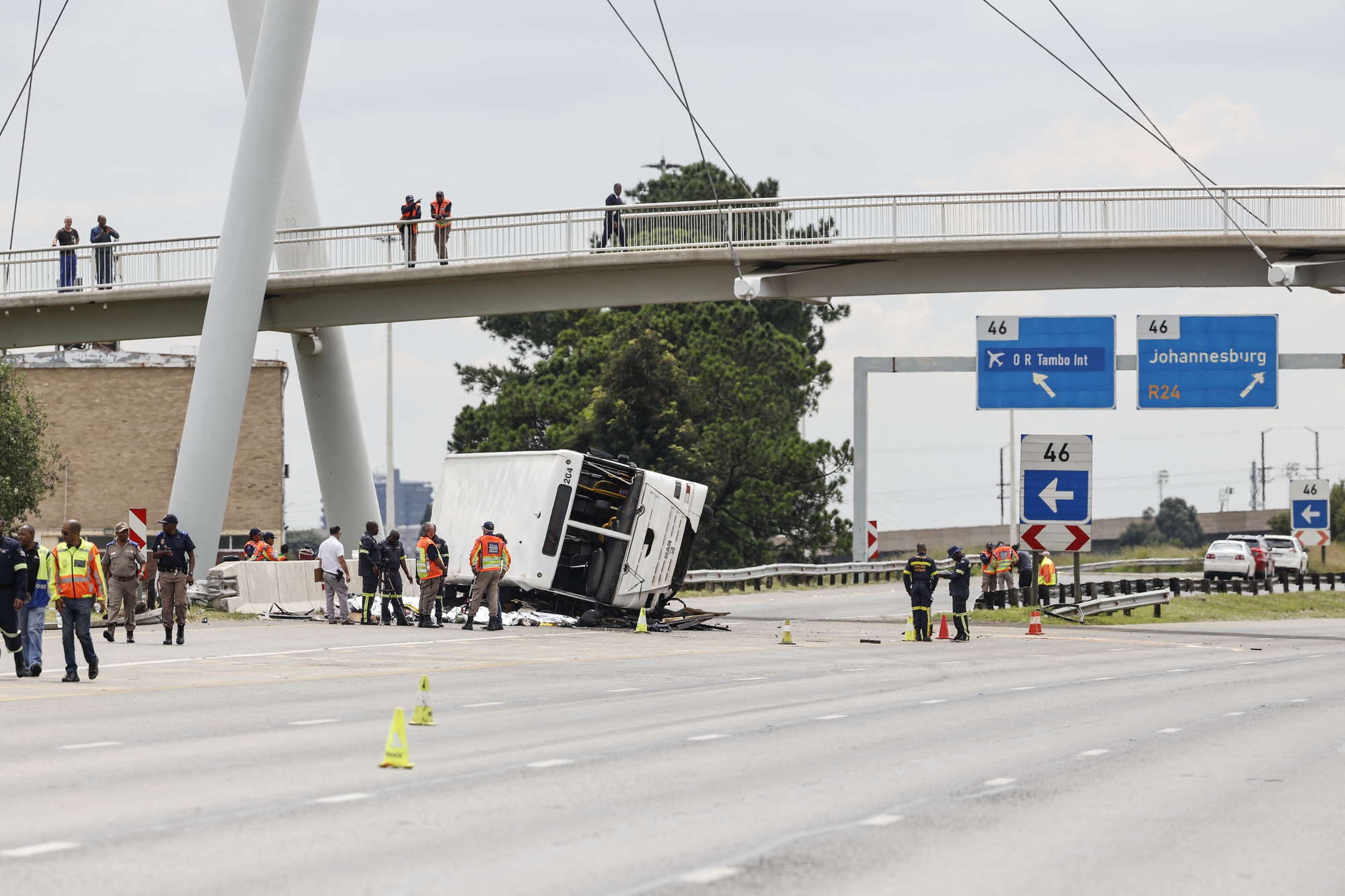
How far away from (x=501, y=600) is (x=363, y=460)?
38.1 ft

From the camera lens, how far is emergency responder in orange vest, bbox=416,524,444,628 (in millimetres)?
26891

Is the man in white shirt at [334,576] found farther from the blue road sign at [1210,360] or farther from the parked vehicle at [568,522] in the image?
the blue road sign at [1210,360]

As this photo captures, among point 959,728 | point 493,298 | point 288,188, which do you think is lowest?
point 959,728

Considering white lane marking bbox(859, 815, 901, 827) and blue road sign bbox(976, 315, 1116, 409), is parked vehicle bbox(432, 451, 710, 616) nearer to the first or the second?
blue road sign bbox(976, 315, 1116, 409)

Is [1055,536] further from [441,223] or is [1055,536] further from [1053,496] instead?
[441,223]

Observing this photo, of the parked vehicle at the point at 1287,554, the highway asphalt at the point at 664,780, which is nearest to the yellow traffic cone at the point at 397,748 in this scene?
the highway asphalt at the point at 664,780

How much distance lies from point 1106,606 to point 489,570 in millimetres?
15141

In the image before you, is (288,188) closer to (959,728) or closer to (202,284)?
(202,284)

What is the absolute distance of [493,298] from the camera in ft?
121

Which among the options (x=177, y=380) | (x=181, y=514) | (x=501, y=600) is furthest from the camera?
(x=177, y=380)

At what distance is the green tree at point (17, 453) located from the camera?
52.9 meters

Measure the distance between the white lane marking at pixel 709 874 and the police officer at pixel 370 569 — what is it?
67.7 feet

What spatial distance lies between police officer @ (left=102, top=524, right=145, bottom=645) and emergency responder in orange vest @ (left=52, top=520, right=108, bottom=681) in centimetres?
550

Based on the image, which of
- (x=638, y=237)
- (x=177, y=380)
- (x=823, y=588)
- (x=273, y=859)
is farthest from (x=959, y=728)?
(x=177, y=380)
